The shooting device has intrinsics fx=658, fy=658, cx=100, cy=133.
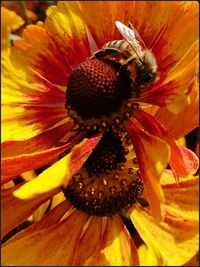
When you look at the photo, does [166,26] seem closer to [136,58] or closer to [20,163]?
[136,58]

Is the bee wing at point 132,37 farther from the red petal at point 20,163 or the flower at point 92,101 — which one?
the red petal at point 20,163

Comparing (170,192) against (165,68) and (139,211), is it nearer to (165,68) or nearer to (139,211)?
(139,211)

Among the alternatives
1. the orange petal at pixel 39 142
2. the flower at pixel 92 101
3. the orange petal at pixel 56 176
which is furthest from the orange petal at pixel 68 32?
the orange petal at pixel 56 176

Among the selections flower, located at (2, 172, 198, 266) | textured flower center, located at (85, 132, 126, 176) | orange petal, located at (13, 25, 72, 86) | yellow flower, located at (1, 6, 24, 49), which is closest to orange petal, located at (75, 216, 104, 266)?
flower, located at (2, 172, 198, 266)

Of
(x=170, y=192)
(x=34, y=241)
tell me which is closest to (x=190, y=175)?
(x=170, y=192)

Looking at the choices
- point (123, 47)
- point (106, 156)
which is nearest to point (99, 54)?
point (123, 47)

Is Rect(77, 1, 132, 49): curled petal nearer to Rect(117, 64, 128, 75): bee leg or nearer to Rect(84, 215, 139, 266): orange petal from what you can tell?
Rect(117, 64, 128, 75): bee leg
